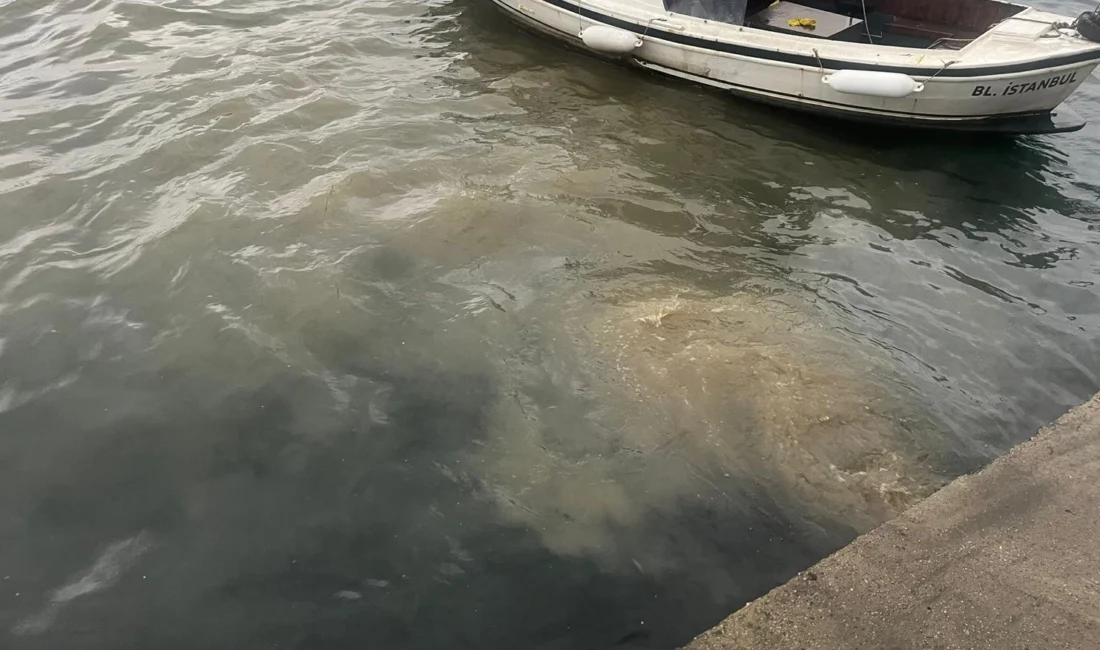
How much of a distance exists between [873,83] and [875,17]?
235 cm

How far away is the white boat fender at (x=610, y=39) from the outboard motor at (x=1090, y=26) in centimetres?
514

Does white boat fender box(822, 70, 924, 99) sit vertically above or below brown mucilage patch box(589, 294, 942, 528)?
above

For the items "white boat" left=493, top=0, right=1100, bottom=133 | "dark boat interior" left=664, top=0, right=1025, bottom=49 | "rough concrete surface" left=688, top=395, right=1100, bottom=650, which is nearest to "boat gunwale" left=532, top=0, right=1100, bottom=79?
"white boat" left=493, top=0, right=1100, bottom=133

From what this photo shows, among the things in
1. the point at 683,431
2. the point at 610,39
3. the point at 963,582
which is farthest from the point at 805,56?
the point at 963,582

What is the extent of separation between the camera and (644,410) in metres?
5.11

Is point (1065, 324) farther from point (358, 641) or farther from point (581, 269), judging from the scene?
point (358, 641)

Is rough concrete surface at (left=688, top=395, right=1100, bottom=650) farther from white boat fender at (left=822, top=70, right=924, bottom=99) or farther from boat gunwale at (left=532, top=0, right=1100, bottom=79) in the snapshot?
boat gunwale at (left=532, top=0, right=1100, bottom=79)

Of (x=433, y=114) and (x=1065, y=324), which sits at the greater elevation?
(x=433, y=114)

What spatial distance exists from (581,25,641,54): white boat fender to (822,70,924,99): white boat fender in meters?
2.71

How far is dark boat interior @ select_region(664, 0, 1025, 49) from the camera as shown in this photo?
9.12 metres

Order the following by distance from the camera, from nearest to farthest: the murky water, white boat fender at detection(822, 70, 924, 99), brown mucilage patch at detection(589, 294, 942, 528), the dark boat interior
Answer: the murky water
brown mucilage patch at detection(589, 294, 942, 528)
white boat fender at detection(822, 70, 924, 99)
the dark boat interior

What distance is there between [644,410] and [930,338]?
269 centimetres

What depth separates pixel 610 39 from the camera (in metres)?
9.62

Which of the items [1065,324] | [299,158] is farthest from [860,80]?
[299,158]
